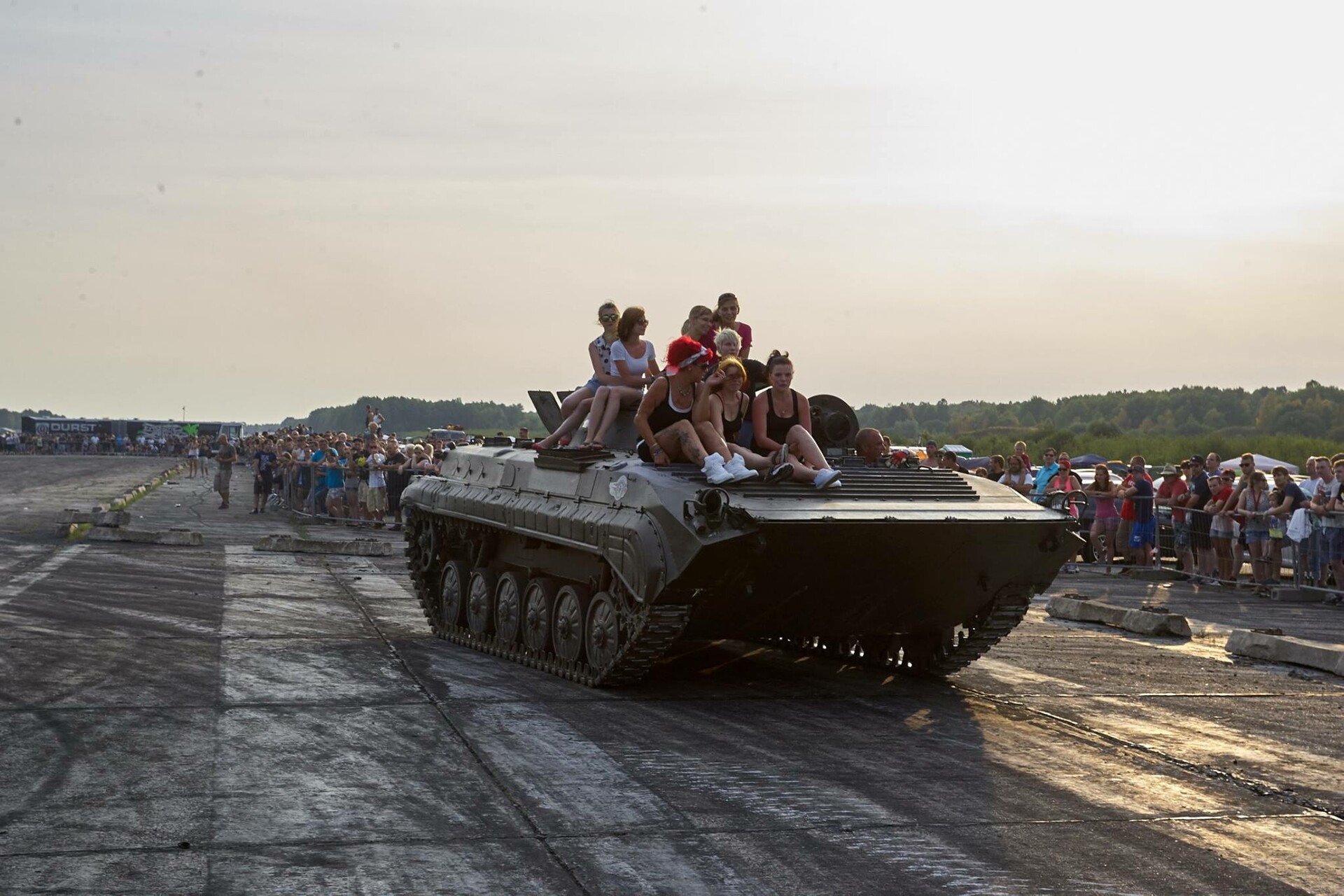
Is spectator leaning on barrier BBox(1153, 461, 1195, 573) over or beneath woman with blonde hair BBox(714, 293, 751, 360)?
beneath

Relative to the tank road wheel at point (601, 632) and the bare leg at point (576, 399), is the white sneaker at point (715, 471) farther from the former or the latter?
the bare leg at point (576, 399)

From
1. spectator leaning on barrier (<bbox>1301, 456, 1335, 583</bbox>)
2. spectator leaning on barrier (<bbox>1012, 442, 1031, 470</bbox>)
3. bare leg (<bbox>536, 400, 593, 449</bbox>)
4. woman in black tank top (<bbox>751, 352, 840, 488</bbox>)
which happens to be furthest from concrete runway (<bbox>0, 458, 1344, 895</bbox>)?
spectator leaning on barrier (<bbox>1012, 442, 1031, 470</bbox>)

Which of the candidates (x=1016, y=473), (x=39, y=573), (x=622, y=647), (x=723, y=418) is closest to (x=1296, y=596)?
(x=1016, y=473)

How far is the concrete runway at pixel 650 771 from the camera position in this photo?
6.93 metres

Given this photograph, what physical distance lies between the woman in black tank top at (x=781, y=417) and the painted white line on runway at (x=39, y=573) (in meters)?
8.76

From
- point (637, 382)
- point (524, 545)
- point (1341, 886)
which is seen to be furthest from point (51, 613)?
point (1341, 886)

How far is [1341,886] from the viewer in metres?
6.85

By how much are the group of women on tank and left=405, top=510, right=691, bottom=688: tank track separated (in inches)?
39.8

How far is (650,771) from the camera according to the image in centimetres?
889

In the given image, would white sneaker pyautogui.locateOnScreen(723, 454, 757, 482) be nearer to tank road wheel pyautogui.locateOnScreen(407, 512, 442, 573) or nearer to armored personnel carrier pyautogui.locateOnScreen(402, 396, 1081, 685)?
armored personnel carrier pyautogui.locateOnScreen(402, 396, 1081, 685)

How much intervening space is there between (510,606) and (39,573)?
29.5ft

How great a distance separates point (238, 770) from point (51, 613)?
818 centimetres

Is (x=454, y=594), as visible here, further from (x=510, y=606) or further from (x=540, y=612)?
(x=540, y=612)

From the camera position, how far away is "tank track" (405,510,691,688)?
444 inches
